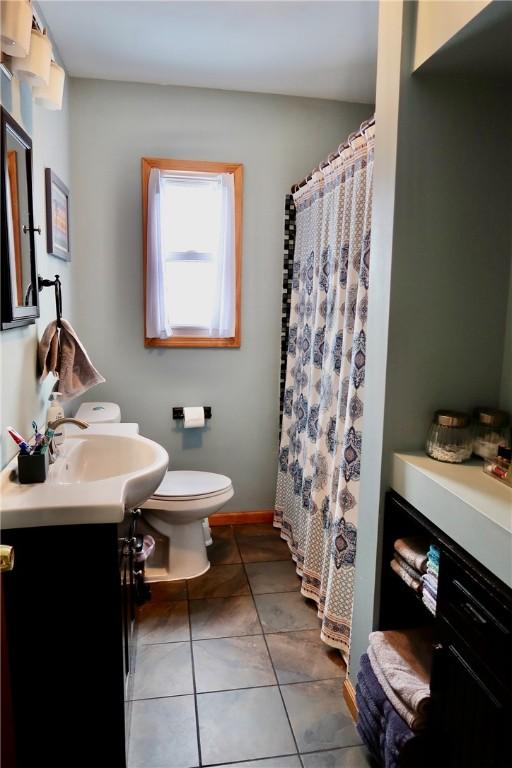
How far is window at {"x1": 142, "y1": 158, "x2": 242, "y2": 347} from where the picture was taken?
2.77m

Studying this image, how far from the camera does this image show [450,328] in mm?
1514

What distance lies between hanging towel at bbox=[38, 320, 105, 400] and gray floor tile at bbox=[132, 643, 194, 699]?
1077 millimetres

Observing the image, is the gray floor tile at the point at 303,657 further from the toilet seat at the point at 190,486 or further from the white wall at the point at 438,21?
the white wall at the point at 438,21

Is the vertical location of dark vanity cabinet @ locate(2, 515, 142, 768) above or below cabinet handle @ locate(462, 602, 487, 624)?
below

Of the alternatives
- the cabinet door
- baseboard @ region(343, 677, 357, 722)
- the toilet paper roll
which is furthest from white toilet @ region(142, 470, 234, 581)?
the cabinet door

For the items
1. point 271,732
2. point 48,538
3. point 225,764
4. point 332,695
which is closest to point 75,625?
point 48,538

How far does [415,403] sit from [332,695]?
44.3 inches

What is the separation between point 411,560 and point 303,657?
882 millimetres

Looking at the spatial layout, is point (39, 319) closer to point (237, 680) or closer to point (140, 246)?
point (140, 246)

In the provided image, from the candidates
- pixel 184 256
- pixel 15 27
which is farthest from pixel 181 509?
pixel 15 27

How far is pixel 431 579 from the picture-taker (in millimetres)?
1317

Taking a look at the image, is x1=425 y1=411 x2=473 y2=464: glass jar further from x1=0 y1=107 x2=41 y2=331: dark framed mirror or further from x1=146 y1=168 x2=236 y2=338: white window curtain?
x1=146 y1=168 x2=236 y2=338: white window curtain

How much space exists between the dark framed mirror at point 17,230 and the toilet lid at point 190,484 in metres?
1.10

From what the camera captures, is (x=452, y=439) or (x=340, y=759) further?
(x=340, y=759)
